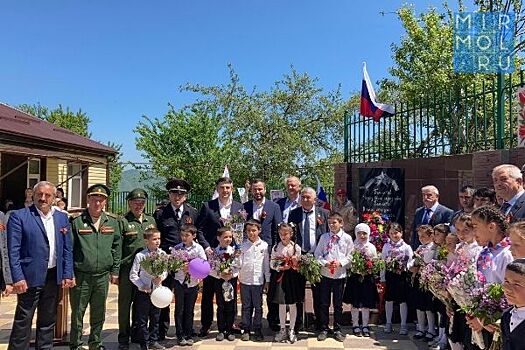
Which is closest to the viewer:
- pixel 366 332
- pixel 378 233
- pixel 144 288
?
pixel 144 288

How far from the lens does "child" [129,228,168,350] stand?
5.11 m

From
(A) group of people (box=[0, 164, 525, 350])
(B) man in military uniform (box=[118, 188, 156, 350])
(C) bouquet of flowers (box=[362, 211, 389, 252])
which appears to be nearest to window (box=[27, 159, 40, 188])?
(A) group of people (box=[0, 164, 525, 350])

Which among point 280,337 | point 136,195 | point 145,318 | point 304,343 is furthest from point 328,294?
point 136,195

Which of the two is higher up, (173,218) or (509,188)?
(509,188)

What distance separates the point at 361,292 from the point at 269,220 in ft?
4.64

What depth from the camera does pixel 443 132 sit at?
7.65 metres

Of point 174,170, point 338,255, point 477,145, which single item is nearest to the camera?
point 338,255

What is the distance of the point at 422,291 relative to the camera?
17.8 ft

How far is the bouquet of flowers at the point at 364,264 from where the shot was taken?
5.61m

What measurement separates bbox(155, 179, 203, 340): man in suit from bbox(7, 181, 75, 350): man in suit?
1.22m

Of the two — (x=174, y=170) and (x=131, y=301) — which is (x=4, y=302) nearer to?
(x=131, y=301)

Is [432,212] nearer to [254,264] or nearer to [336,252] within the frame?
[336,252]

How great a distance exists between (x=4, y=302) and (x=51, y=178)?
8.63 meters

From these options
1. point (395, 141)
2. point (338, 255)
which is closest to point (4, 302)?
point (338, 255)
